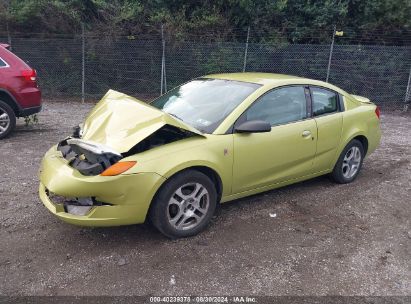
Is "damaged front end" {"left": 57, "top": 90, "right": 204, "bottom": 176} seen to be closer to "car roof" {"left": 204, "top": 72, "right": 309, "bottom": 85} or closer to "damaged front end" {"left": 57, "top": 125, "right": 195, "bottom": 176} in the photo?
"damaged front end" {"left": 57, "top": 125, "right": 195, "bottom": 176}

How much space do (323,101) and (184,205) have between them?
7.78 feet

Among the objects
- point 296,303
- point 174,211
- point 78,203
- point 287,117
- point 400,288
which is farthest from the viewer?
point 287,117

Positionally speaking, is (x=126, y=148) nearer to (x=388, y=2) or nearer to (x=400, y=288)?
(x=400, y=288)

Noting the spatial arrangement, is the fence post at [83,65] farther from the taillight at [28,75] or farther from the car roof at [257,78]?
the car roof at [257,78]

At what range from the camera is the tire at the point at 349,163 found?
5301mm

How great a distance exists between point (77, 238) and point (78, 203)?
496mm

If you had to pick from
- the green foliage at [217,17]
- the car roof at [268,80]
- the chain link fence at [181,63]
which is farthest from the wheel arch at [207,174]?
the green foliage at [217,17]

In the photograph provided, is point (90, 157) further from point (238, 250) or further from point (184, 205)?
point (238, 250)

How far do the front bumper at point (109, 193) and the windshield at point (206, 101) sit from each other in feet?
3.10

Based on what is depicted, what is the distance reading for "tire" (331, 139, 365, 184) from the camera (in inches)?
209

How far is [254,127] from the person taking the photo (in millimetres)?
4023

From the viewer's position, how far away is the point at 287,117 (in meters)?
4.60

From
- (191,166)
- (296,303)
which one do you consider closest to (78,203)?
(191,166)

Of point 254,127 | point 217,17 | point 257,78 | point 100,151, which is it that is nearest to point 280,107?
point 257,78
